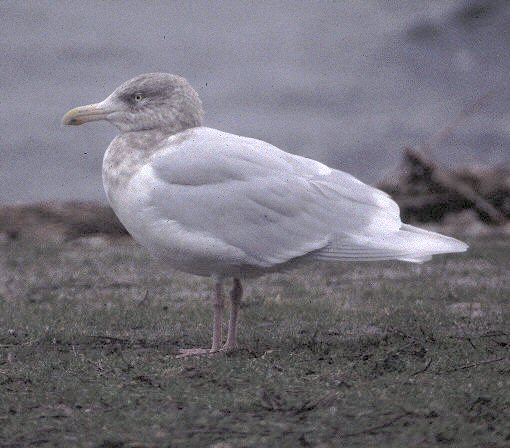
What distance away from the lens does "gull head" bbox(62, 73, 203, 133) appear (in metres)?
5.05

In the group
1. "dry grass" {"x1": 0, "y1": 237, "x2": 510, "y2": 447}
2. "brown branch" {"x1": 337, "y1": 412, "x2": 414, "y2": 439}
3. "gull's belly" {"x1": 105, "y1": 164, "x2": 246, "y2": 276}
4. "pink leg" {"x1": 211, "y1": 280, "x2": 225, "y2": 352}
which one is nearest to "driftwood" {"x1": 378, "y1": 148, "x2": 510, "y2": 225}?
"dry grass" {"x1": 0, "y1": 237, "x2": 510, "y2": 447}

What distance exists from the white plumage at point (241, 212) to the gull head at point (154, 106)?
171 millimetres

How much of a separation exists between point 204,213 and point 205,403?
3.93ft

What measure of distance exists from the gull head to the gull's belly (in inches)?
15.4

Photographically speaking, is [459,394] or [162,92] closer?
[459,394]

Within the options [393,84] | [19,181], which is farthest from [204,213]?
[393,84]

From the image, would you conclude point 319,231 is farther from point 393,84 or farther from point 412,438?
point 393,84

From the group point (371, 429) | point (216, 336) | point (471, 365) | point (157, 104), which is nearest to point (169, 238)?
point (216, 336)

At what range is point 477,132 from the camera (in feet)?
47.0

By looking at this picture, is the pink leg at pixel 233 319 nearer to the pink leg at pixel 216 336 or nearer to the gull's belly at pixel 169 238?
the pink leg at pixel 216 336

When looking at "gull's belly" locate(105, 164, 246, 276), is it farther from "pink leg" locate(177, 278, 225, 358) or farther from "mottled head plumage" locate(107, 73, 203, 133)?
"mottled head plumage" locate(107, 73, 203, 133)

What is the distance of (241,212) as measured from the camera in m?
4.70

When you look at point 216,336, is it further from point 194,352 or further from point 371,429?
point 371,429

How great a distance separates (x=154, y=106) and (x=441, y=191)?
4.35 m
